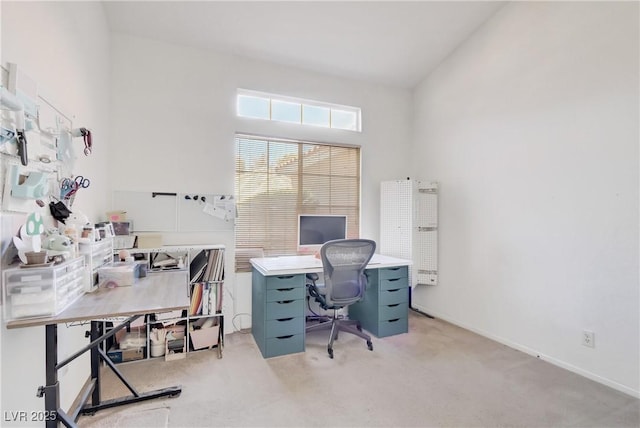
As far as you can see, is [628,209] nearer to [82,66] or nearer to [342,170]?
[342,170]

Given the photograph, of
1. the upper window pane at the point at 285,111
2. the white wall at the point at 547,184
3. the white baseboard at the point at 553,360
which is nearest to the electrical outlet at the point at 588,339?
the white wall at the point at 547,184

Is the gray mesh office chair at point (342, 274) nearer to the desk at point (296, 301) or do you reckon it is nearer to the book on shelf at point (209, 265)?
the desk at point (296, 301)

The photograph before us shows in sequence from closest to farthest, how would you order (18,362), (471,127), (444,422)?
(18,362) → (444,422) → (471,127)

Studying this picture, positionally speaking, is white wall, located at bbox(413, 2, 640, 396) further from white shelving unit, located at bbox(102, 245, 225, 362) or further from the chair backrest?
white shelving unit, located at bbox(102, 245, 225, 362)

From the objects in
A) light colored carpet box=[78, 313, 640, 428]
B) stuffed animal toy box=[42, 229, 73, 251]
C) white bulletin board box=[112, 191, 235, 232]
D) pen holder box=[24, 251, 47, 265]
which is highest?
white bulletin board box=[112, 191, 235, 232]

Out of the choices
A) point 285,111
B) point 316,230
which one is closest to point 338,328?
point 316,230

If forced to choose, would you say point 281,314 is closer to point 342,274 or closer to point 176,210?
point 342,274

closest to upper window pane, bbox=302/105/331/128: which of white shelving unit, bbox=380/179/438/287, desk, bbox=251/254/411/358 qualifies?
white shelving unit, bbox=380/179/438/287

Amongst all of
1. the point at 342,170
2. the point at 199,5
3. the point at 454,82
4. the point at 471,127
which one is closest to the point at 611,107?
the point at 471,127

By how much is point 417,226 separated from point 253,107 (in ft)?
7.85

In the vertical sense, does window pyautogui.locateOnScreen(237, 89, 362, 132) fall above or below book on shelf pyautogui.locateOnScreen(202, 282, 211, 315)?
above

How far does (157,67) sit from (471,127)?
3.35 meters

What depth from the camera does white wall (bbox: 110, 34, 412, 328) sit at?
2.80m

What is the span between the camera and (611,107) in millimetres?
2156
